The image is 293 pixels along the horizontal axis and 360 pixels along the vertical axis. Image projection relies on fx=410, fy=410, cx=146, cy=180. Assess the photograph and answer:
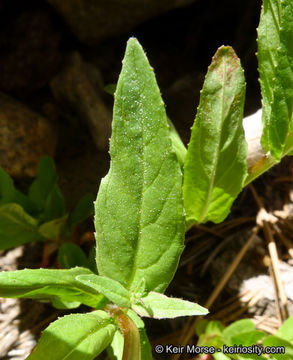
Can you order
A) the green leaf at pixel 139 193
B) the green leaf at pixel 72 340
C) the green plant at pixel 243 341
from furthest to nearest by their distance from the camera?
A: the green plant at pixel 243 341 < the green leaf at pixel 139 193 < the green leaf at pixel 72 340

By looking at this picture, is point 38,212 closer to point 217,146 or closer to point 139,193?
point 139,193

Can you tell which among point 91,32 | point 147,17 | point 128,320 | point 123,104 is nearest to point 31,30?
point 91,32

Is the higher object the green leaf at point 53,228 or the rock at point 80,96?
the rock at point 80,96

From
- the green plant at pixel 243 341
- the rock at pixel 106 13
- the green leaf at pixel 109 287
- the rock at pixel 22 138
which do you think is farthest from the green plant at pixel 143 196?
the rock at pixel 106 13

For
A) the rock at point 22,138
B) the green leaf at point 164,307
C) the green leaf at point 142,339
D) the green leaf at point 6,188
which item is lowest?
the green leaf at point 142,339

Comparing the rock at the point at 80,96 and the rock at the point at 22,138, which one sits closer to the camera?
the rock at the point at 22,138

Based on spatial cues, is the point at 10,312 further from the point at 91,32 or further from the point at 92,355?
the point at 91,32

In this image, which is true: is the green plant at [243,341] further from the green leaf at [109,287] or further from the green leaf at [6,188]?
the green leaf at [6,188]
